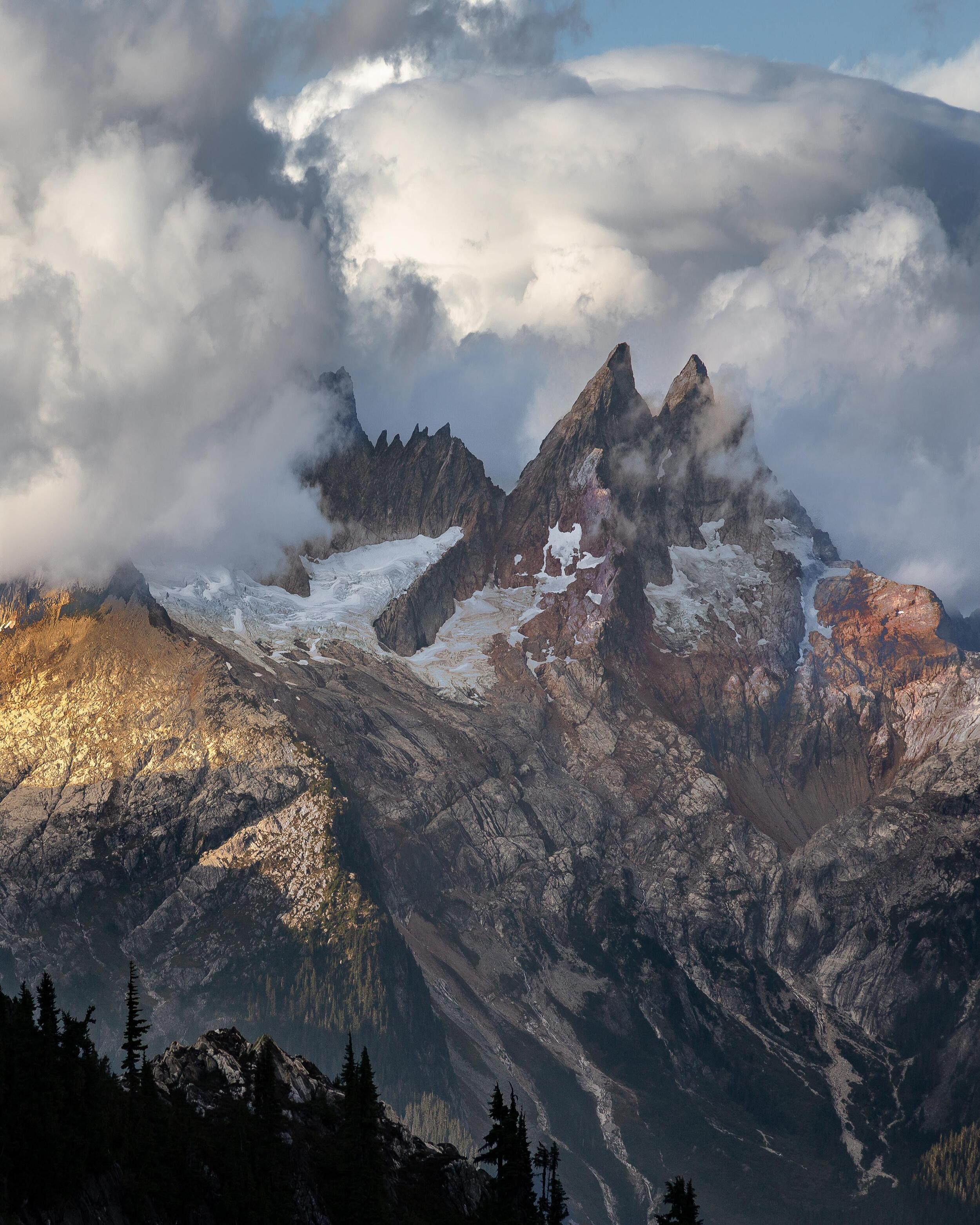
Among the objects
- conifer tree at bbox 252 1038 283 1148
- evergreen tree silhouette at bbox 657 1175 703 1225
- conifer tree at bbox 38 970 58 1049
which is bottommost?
evergreen tree silhouette at bbox 657 1175 703 1225

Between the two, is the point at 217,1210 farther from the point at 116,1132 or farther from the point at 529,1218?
the point at 529,1218

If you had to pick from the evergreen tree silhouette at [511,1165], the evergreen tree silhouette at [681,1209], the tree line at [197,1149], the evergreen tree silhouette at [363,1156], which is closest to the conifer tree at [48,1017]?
the tree line at [197,1149]

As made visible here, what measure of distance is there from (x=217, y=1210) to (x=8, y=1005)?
35.7m

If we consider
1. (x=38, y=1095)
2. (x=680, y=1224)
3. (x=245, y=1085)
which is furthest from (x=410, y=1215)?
(x=38, y=1095)

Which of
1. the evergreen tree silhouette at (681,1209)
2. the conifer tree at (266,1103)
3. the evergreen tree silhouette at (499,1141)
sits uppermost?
the conifer tree at (266,1103)

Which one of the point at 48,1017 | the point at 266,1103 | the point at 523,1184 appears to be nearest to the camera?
the point at 48,1017

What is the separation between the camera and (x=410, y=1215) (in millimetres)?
181375

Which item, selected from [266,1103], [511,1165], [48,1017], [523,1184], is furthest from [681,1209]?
[48,1017]

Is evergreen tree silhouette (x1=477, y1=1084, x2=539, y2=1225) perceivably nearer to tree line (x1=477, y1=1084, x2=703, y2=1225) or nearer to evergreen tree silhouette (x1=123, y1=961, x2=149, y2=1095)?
tree line (x1=477, y1=1084, x2=703, y2=1225)

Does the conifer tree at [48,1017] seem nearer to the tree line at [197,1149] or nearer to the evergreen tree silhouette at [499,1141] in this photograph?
the tree line at [197,1149]

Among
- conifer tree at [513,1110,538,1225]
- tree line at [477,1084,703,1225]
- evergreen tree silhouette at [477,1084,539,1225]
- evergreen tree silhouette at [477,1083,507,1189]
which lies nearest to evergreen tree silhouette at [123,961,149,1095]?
tree line at [477,1084,703,1225]

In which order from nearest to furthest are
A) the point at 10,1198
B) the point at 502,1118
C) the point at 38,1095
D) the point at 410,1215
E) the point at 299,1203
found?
1. the point at 10,1198
2. the point at 38,1095
3. the point at 299,1203
4. the point at 410,1215
5. the point at 502,1118

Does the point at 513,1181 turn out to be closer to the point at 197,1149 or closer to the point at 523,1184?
the point at 523,1184

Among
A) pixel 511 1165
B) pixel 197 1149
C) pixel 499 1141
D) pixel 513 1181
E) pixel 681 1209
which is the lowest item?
pixel 681 1209
